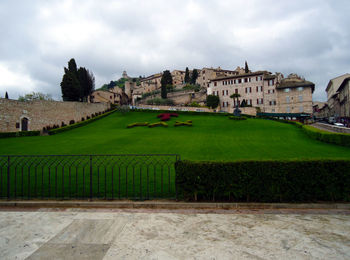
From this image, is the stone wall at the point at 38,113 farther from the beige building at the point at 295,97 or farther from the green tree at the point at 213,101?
the beige building at the point at 295,97

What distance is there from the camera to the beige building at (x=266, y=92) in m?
57.1

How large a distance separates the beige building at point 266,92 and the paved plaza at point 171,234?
2205 inches

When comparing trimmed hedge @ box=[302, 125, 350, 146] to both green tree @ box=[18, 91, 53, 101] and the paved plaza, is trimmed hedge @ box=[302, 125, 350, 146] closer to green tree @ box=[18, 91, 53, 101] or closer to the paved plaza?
the paved plaza

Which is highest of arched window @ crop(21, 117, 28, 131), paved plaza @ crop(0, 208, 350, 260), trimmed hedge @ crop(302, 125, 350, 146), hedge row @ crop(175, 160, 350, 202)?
arched window @ crop(21, 117, 28, 131)

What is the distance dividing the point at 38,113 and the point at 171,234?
4124cm

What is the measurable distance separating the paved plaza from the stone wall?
113 feet

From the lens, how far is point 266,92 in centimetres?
6122

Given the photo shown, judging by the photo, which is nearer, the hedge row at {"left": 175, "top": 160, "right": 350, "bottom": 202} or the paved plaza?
the paved plaza

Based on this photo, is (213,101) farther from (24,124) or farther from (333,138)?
(333,138)

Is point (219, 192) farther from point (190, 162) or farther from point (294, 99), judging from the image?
point (294, 99)

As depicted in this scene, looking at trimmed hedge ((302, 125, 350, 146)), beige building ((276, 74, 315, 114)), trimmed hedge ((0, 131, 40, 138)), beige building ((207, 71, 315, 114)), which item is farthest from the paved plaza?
beige building ((276, 74, 315, 114))

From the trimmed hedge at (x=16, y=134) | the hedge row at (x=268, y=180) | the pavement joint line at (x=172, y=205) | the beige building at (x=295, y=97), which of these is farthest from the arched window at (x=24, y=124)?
the beige building at (x=295, y=97)

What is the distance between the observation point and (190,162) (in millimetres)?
7086

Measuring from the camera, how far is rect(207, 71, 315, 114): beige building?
5712 centimetres
